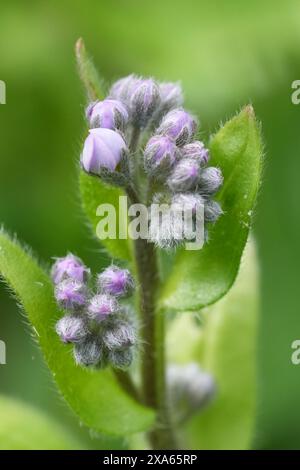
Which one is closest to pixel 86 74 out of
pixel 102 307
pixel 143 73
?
pixel 102 307

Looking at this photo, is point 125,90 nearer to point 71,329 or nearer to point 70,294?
point 70,294

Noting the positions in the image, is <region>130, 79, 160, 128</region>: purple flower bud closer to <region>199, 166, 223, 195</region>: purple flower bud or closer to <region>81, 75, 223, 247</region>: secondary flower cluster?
<region>81, 75, 223, 247</region>: secondary flower cluster

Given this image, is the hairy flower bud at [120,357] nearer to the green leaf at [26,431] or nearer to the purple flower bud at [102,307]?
the purple flower bud at [102,307]

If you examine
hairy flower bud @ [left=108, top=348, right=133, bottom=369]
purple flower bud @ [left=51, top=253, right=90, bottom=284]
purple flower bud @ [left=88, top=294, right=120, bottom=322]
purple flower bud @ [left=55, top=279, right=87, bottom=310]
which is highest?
purple flower bud @ [left=51, top=253, right=90, bottom=284]

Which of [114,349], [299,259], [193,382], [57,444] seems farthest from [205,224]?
[299,259]

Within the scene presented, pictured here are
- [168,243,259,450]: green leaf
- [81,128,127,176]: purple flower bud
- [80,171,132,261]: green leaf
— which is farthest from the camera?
[168,243,259,450]: green leaf

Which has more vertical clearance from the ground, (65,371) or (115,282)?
(115,282)

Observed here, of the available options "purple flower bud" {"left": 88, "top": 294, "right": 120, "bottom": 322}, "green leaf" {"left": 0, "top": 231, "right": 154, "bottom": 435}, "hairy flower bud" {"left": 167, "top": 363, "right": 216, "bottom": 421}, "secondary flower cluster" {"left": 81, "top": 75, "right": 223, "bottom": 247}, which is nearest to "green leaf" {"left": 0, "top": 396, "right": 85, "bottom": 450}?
"hairy flower bud" {"left": 167, "top": 363, "right": 216, "bottom": 421}
